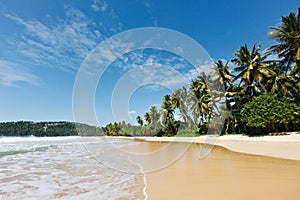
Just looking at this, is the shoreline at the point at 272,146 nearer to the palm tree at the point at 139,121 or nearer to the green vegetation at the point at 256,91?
the green vegetation at the point at 256,91

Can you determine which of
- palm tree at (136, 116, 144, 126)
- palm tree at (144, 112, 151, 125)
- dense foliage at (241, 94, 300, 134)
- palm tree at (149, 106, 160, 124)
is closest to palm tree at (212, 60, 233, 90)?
dense foliage at (241, 94, 300, 134)

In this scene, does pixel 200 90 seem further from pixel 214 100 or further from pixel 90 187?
pixel 90 187

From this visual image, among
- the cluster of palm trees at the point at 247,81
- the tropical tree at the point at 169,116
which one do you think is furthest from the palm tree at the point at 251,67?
the tropical tree at the point at 169,116

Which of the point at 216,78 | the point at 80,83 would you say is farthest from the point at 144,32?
the point at 216,78

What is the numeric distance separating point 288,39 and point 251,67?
5222mm

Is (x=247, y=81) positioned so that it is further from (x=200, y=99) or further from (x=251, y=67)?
(x=200, y=99)

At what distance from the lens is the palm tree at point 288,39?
19078mm

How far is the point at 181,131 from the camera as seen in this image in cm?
4406

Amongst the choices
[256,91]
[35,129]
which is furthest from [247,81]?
[35,129]

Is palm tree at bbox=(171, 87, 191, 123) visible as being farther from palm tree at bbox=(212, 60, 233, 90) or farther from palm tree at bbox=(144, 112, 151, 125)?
palm tree at bbox=(144, 112, 151, 125)

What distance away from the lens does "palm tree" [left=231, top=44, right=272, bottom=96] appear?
24.7m

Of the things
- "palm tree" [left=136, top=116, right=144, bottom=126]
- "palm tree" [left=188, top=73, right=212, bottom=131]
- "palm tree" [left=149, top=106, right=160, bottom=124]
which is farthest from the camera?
"palm tree" [left=136, top=116, right=144, bottom=126]

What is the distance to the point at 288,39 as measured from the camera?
19703 millimetres

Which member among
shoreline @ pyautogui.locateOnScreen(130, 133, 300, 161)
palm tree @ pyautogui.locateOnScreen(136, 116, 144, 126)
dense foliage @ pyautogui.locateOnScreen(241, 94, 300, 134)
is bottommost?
shoreline @ pyautogui.locateOnScreen(130, 133, 300, 161)
